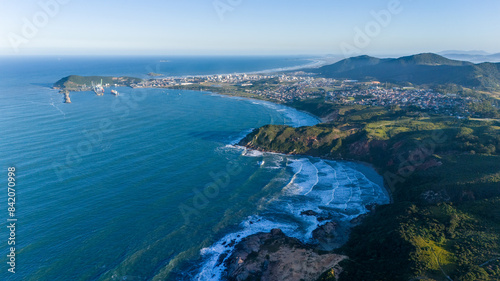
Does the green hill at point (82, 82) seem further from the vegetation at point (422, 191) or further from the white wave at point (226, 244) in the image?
the white wave at point (226, 244)

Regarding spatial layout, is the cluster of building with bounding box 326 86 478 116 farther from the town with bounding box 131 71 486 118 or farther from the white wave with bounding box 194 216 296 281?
the white wave with bounding box 194 216 296 281

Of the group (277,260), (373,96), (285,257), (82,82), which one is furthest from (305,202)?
(82,82)

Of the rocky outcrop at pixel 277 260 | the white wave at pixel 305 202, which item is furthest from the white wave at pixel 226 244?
the rocky outcrop at pixel 277 260

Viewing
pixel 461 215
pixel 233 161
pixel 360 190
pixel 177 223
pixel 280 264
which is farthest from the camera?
pixel 233 161

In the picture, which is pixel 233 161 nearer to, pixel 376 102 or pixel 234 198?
pixel 234 198

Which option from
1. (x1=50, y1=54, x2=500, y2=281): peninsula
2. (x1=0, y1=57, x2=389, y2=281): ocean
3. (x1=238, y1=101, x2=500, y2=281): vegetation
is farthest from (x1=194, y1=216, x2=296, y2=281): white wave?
(x1=238, y1=101, x2=500, y2=281): vegetation

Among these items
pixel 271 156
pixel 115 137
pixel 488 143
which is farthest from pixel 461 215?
pixel 115 137

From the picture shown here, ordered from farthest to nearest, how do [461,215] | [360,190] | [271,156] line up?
1. [271,156]
2. [360,190]
3. [461,215]
